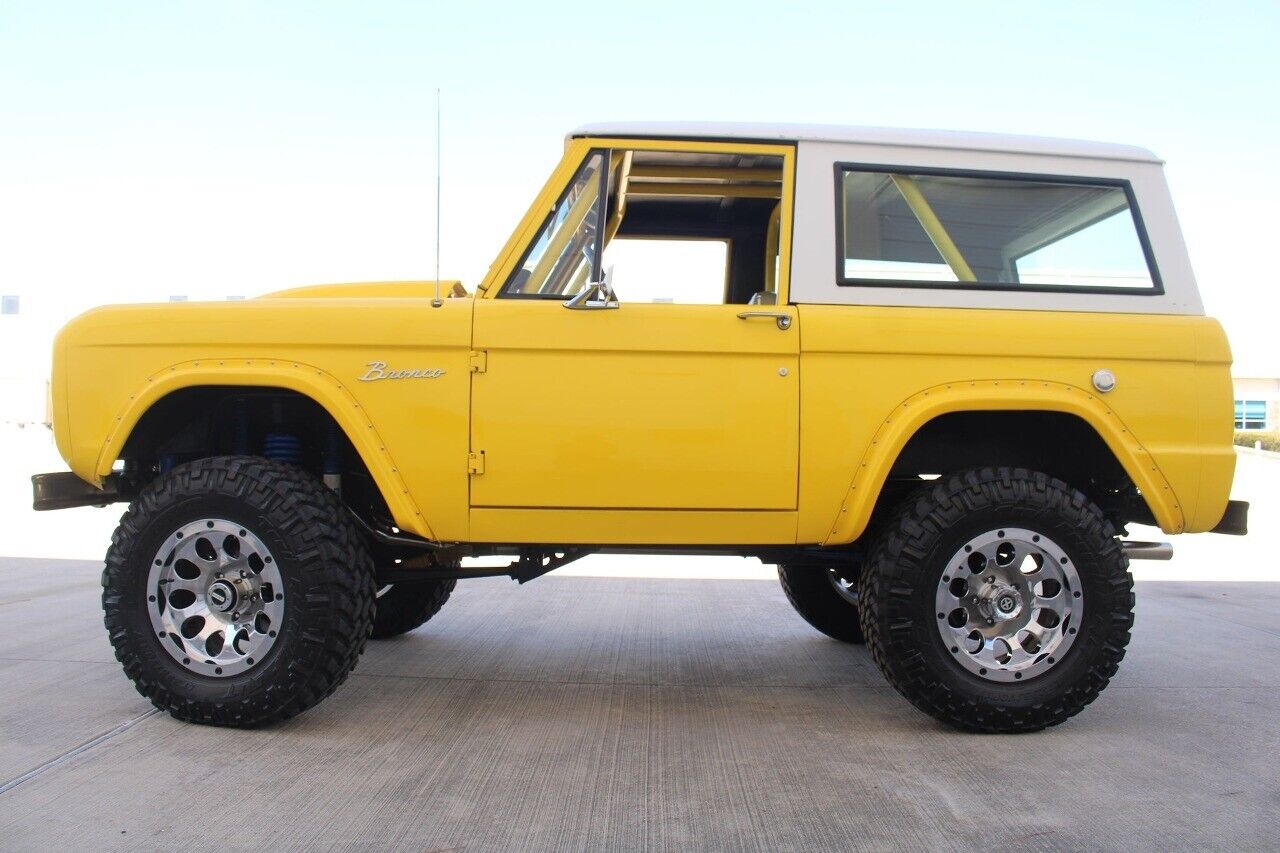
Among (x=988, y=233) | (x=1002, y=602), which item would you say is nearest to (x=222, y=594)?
(x=1002, y=602)

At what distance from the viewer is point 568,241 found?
3.91m

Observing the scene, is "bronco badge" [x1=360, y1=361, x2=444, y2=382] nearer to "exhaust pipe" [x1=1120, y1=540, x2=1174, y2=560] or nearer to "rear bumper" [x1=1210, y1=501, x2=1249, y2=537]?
"exhaust pipe" [x1=1120, y1=540, x2=1174, y2=560]

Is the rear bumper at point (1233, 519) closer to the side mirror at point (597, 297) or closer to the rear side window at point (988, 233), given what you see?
the rear side window at point (988, 233)

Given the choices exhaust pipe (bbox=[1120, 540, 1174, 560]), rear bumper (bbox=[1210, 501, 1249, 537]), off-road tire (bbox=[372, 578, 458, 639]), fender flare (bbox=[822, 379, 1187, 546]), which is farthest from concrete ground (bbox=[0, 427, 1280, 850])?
fender flare (bbox=[822, 379, 1187, 546])

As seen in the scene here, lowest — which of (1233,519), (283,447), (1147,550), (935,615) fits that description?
(935,615)

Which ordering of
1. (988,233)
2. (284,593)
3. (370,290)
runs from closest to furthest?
(284,593)
(988,233)
(370,290)

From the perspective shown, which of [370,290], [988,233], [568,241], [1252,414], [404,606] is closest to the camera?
[568,241]

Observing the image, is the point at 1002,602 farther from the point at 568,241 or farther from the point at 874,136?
the point at 568,241

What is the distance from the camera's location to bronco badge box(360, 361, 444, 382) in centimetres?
372

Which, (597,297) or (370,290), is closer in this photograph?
(597,297)

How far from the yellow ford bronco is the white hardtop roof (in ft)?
0.09

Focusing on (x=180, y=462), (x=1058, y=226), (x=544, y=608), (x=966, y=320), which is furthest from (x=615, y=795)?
(x=544, y=608)

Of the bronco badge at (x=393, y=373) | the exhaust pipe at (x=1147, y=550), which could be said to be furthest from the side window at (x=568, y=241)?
the exhaust pipe at (x=1147, y=550)

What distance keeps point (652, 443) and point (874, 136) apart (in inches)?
58.8
